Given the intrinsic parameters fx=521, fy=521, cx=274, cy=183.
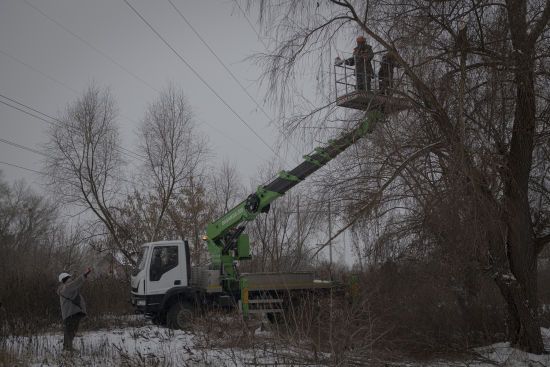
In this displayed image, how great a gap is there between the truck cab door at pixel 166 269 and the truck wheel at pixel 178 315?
53 cm

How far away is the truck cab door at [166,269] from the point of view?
14011 mm

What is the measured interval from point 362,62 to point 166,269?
28.3 feet

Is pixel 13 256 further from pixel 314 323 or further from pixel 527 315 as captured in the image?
pixel 527 315

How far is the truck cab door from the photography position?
14011mm

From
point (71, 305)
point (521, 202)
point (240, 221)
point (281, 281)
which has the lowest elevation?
point (71, 305)

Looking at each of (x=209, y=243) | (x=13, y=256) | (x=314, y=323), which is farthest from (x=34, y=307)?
(x=314, y=323)

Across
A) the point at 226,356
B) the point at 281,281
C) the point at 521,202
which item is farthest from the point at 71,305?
the point at 521,202

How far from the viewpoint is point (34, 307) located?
1434cm

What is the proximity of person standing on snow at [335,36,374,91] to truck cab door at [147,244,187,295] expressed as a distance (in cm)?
815

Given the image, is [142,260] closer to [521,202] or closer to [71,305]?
[71,305]

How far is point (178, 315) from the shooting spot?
1382cm

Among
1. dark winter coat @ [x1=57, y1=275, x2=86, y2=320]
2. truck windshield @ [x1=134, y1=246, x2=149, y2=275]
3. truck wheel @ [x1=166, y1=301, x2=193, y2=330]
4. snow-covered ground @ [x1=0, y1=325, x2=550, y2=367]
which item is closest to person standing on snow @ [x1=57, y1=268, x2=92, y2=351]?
dark winter coat @ [x1=57, y1=275, x2=86, y2=320]

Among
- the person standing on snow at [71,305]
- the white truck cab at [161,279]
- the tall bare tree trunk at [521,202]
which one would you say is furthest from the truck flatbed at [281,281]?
the tall bare tree trunk at [521,202]

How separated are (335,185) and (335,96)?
1.58 meters
